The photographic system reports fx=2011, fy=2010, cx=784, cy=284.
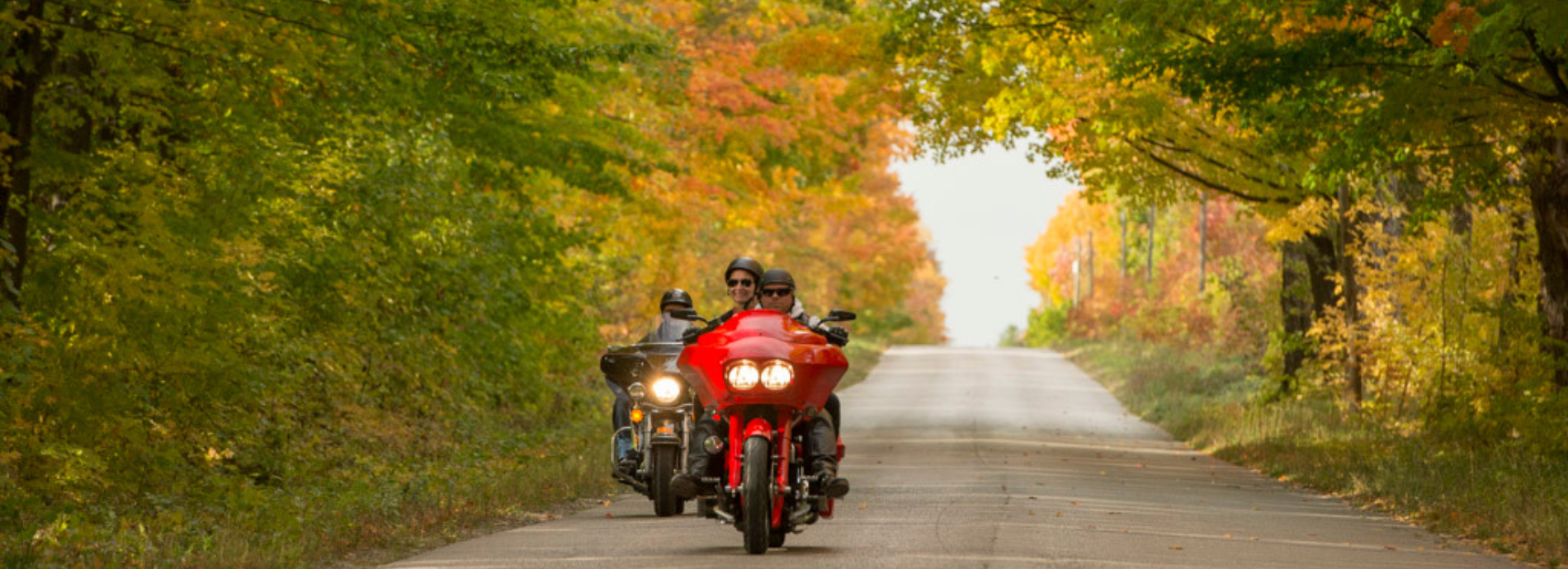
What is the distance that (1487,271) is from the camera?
2248 centimetres

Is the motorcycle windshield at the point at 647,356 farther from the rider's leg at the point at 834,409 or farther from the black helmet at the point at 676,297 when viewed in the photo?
the rider's leg at the point at 834,409

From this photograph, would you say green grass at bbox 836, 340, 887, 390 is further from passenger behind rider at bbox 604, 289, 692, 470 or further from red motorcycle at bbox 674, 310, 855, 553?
red motorcycle at bbox 674, 310, 855, 553

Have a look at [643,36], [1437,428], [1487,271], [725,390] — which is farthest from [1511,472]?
[643,36]

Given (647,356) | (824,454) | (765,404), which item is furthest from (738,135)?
(765,404)

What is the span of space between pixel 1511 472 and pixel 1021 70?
12.2 meters

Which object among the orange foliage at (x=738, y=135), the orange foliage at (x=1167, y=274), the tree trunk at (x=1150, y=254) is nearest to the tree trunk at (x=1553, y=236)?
the orange foliage at (x=1167, y=274)

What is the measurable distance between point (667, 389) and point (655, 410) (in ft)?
1.18

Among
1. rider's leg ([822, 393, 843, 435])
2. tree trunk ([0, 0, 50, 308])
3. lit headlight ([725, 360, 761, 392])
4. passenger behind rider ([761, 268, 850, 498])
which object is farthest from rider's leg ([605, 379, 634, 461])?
tree trunk ([0, 0, 50, 308])

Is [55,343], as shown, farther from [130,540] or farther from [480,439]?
[480,439]

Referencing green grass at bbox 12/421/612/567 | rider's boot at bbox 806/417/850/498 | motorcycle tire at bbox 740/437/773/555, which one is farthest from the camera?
rider's boot at bbox 806/417/850/498

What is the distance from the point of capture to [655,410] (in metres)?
14.4

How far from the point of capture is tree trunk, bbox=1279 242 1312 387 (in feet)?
106

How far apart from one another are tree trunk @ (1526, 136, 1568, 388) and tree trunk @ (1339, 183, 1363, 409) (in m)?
5.77

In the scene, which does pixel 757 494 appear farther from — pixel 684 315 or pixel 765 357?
pixel 684 315
